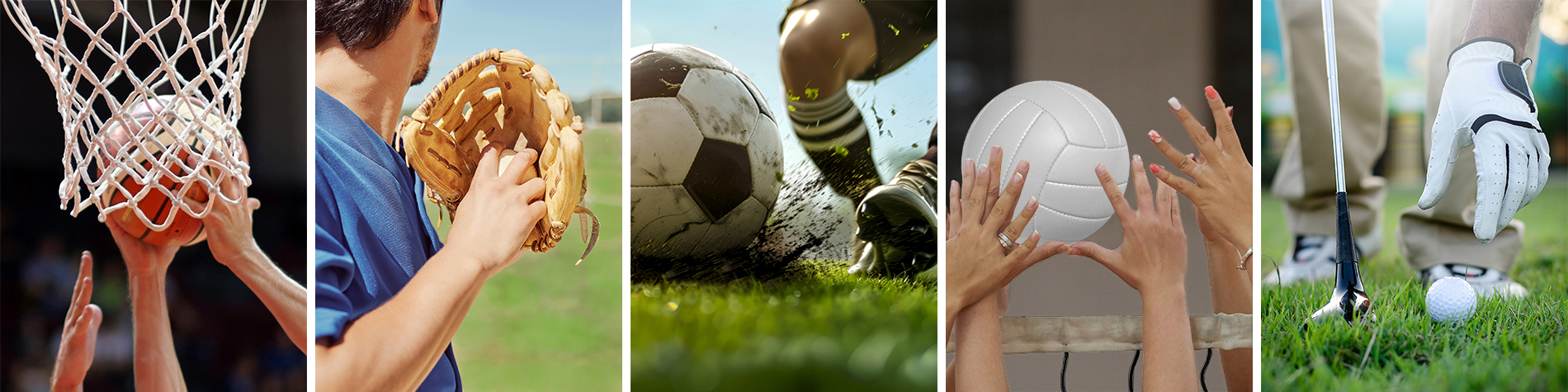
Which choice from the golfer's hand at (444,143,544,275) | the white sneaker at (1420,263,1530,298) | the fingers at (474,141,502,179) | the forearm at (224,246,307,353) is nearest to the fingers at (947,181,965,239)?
the golfer's hand at (444,143,544,275)

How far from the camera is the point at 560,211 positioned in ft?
6.88

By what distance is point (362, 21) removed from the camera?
2.04 metres

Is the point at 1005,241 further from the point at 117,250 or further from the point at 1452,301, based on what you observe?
the point at 117,250

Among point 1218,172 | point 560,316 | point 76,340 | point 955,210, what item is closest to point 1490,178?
point 1218,172

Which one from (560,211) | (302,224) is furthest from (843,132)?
(302,224)

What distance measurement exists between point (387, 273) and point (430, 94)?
0.47 meters

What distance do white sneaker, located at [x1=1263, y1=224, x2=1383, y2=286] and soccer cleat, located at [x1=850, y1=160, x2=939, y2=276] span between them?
0.97m

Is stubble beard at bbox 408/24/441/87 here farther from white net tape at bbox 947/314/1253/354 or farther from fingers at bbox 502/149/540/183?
white net tape at bbox 947/314/1253/354

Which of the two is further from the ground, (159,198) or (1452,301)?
(159,198)

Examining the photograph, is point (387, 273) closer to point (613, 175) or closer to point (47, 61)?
point (613, 175)

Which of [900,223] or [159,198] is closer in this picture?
[159,198]

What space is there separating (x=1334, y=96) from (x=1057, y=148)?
33.1 inches

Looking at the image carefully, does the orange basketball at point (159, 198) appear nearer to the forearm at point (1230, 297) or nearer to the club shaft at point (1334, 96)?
the forearm at point (1230, 297)

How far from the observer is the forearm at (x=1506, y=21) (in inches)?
85.3
